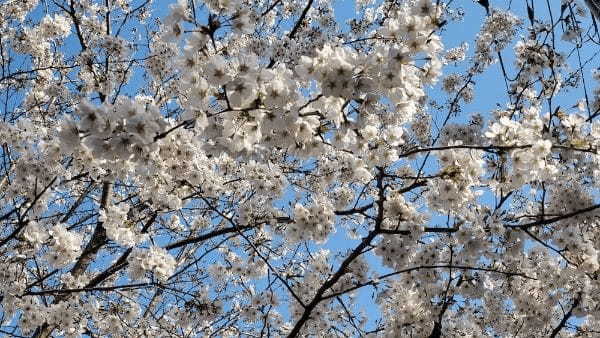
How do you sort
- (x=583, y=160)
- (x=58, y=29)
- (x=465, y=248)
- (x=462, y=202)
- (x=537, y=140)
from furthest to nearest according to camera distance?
(x=58, y=29)
(x=583, y=160)
(x=465, y=248)
(x=462, y=202)
(x=537, y=140)

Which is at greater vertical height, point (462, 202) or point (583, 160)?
point (583, 160)

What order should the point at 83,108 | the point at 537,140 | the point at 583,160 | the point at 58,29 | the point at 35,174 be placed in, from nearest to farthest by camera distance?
1. the point at 83,108
2. the point at 537,140
3. the point at 583,160
4. the point at 35,174
5. the point at 58,29

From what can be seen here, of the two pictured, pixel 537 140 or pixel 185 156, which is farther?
pixel 185 156

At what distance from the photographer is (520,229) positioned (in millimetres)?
4098

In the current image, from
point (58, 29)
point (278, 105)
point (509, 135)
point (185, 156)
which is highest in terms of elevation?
point (58, 29)

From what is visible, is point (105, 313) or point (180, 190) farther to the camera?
point (105, 313)

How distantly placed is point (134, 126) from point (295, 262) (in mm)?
4583

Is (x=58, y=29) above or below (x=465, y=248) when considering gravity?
above

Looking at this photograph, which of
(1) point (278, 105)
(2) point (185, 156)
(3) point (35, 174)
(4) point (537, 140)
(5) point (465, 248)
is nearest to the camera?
(1) point (278, 105)

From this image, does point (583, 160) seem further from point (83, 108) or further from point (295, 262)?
point (83, 108)

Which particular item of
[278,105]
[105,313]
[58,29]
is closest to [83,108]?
[278,105]

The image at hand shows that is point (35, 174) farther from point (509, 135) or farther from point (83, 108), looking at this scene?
point (509, 135)

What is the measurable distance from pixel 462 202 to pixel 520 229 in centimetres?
55

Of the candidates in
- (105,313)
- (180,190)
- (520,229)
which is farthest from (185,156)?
(105,313)
